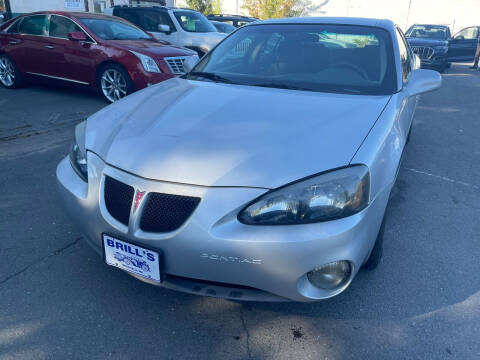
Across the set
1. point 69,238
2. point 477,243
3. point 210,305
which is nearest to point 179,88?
point 69,238

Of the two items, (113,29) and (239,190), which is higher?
(113,29)

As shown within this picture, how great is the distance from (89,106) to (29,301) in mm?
4954

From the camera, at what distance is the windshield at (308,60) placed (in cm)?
279

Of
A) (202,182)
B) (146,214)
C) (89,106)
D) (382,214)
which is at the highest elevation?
(202,182)

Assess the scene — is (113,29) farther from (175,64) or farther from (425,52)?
(425,52)

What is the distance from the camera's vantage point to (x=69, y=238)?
275cm

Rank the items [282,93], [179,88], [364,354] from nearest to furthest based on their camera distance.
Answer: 1. [364,354]
2. [282,93]
3. [179,88]

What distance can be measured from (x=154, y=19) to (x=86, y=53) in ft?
13.2

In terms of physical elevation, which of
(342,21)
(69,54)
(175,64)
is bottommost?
(175,64)

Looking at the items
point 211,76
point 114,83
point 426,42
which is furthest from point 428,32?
point 211,76

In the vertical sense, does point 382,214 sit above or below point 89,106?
above

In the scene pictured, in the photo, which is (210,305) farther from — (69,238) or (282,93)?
(282,93)

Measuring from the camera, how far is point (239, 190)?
1.73 metres

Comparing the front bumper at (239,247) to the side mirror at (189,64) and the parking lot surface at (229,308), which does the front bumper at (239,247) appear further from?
the side mirror at (189,64)
